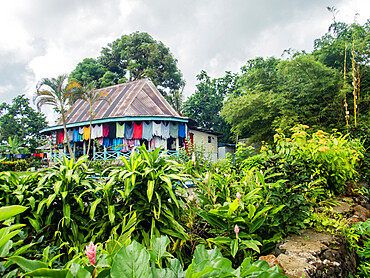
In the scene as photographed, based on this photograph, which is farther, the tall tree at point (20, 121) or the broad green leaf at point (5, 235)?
the tall tree at point (20, 121)

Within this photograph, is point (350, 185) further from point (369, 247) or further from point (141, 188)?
point (141, 188)

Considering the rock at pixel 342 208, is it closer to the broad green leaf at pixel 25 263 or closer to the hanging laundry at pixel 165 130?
the broad green leaf at pixel 25 263

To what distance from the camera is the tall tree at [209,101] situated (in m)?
25.0

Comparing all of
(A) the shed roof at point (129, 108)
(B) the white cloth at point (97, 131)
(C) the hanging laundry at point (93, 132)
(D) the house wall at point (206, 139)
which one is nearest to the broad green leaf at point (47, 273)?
(A) the shed roof at point (129, 108)

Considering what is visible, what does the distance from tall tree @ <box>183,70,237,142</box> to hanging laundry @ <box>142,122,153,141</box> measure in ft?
44.4

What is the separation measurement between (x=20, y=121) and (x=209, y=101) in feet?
72.1

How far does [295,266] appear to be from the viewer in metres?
1.67

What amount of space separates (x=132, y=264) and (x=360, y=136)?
6.62 m

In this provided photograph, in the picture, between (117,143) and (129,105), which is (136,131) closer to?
(117,143)

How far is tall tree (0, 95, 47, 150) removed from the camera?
2497 cm

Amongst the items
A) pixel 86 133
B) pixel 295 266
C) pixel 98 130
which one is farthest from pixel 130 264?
pixel 86 133

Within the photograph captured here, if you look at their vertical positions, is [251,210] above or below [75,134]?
below

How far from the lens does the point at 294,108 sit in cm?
1264

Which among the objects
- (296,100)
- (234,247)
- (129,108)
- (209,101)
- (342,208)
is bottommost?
(342,208)
